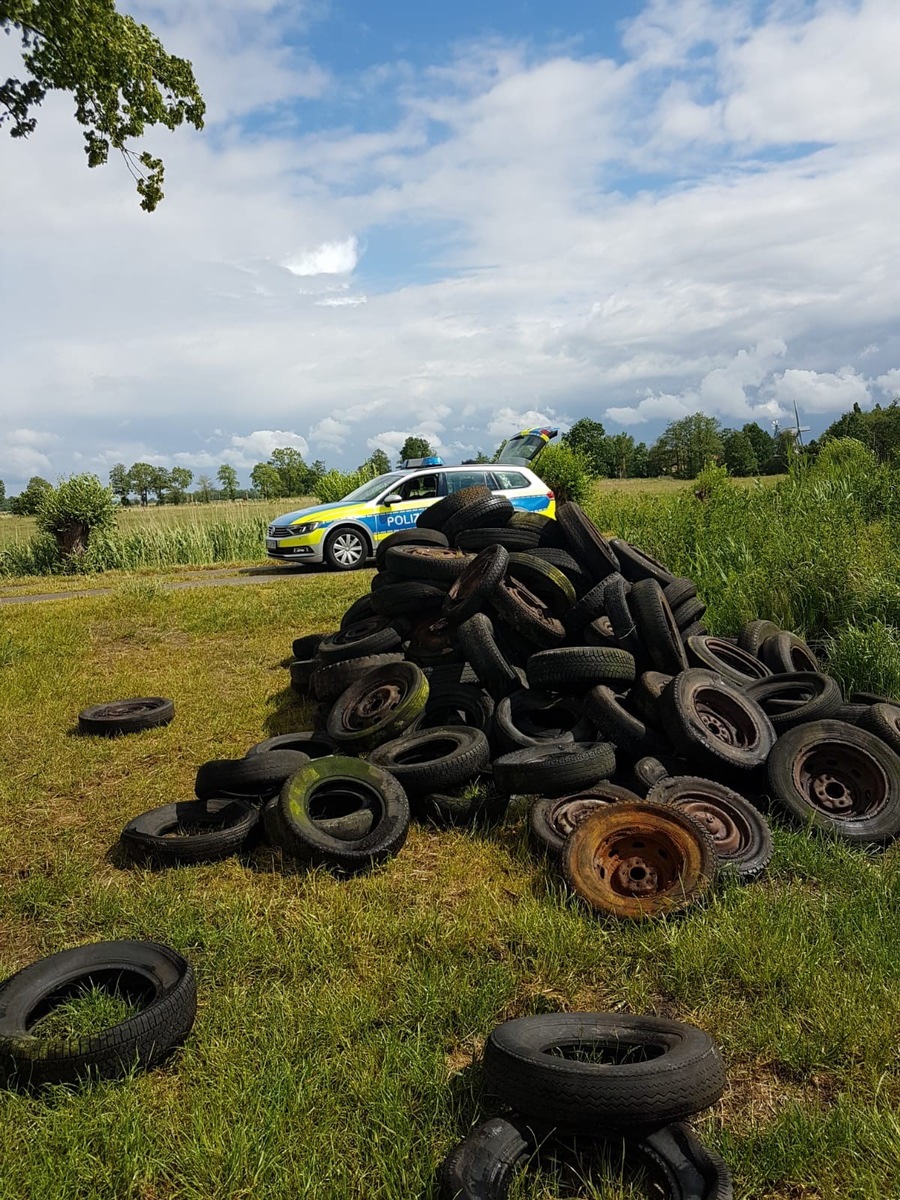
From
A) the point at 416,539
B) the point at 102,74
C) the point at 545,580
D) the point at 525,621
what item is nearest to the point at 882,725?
the point at 525,621

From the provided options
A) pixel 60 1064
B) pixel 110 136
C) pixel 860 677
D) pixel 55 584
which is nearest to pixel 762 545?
pixel 860 677

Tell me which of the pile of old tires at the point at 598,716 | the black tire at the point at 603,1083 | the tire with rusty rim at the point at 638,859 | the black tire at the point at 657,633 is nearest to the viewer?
the black tire at the point at 603,1083

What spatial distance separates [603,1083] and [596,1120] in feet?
0.39

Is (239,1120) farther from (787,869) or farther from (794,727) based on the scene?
(794,727)

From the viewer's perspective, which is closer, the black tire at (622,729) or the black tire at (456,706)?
the black tire at (622,729)

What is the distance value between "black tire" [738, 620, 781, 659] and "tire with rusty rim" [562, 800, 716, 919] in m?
3.62

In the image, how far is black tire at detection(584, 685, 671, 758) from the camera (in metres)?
5.41

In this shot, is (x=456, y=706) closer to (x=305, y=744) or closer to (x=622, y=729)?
(x=305, y=744)

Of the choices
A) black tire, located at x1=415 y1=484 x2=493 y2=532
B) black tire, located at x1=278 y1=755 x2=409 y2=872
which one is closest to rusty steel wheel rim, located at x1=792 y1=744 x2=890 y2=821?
black tire, located at x1=278 y1=755 x2=409 y2=872

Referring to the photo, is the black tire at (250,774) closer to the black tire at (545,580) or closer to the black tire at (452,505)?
the black tire at (545,580)

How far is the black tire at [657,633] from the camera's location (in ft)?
19.5

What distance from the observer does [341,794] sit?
5148mm

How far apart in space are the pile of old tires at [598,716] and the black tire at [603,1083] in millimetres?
1205

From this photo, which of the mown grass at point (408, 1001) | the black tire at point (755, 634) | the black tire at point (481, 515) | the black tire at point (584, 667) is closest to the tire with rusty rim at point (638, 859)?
the mown grass at point (408, 1001)
